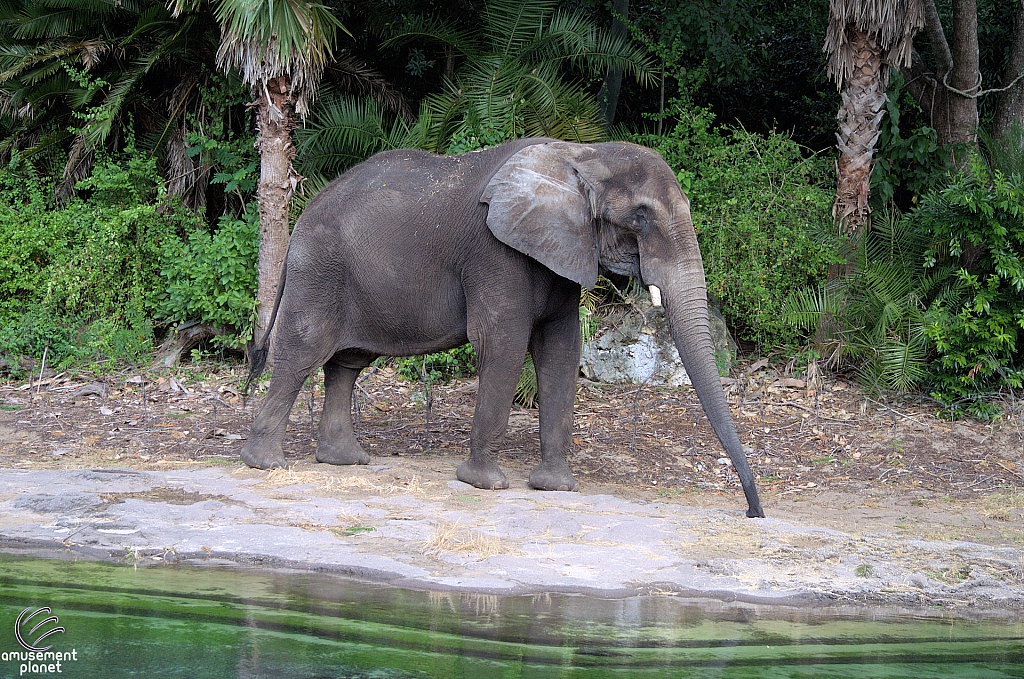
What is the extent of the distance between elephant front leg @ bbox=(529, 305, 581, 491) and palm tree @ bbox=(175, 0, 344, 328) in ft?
12.6

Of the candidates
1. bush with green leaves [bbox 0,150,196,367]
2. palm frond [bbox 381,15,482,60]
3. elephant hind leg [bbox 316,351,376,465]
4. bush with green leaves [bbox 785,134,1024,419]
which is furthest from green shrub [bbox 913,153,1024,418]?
bush with green leaves [bbox 0,150,196,367]

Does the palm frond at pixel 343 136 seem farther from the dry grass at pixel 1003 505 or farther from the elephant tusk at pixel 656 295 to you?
the dry grass at pixel 1003 505

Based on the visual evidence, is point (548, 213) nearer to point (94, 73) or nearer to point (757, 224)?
point (757, 224)

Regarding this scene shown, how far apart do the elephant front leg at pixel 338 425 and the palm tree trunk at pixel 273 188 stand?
Answer: 3190mm

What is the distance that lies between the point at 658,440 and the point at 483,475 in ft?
8.31

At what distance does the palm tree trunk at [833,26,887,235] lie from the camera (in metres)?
11.4

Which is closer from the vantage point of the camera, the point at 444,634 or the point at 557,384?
the point at 444,634

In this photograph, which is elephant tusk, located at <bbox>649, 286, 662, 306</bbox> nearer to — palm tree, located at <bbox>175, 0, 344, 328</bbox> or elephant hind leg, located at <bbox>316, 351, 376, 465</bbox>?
elephant hind leg, located at <bbox>316, 351, 376, 465</bbox>

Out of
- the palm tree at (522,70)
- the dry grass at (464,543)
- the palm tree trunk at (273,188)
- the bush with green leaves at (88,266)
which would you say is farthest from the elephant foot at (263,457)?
the palm tree at (522,70)

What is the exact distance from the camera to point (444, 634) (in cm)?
493

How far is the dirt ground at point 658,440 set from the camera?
26.1ft

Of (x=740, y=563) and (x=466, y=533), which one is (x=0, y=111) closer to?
(x=466, y=533)

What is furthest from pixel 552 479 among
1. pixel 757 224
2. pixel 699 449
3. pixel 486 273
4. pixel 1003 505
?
pixel 757 224

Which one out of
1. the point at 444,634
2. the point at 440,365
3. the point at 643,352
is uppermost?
the point at 643,352
